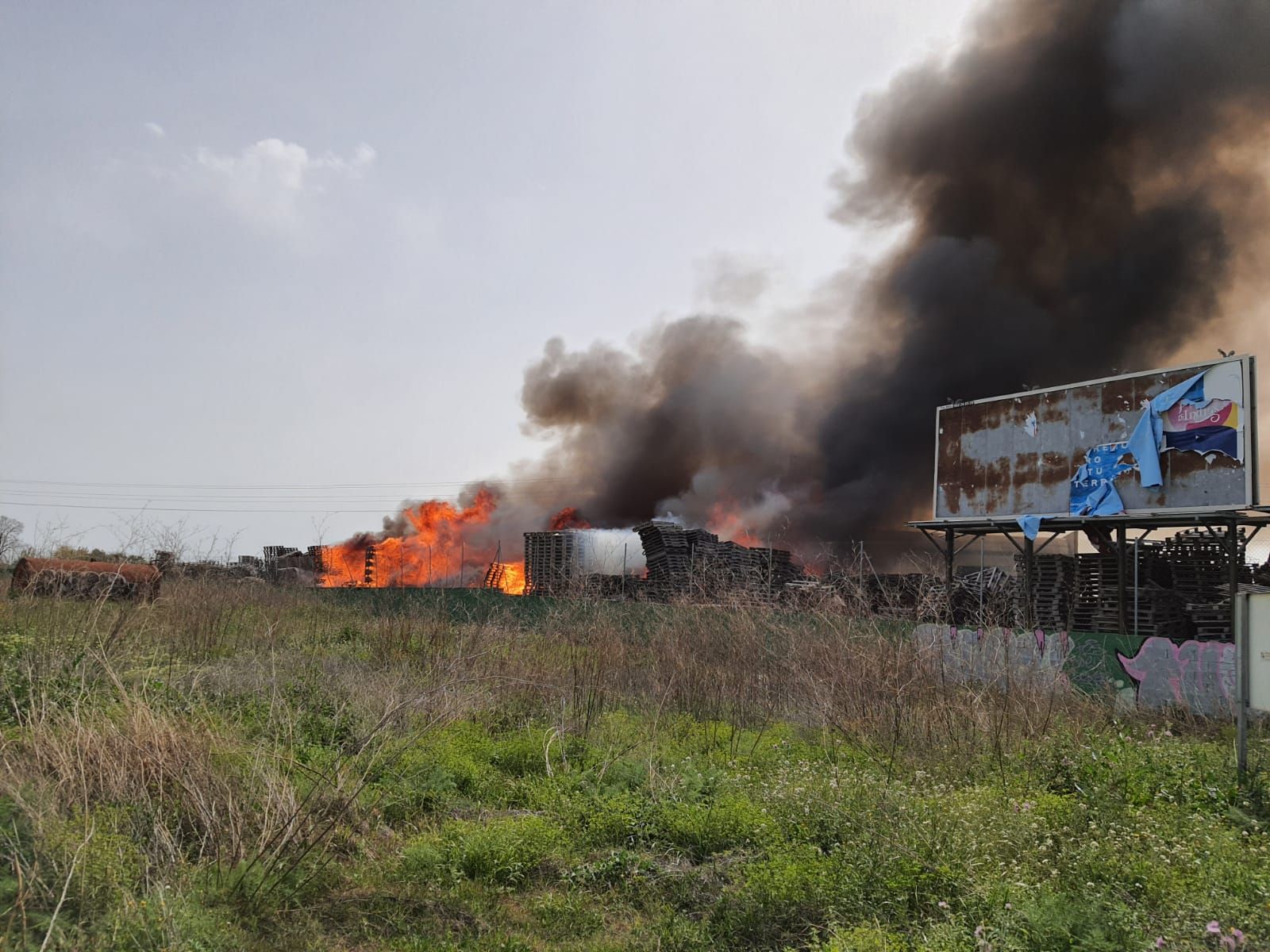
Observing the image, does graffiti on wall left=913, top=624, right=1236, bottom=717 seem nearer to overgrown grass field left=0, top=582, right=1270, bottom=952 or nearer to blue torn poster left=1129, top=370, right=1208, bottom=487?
blue torn poster left=1129, top=370, right=1208, bottom=487

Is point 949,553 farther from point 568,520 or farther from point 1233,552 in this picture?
point 568,520

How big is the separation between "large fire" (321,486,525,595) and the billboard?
1877cm

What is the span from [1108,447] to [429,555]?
2976 cm

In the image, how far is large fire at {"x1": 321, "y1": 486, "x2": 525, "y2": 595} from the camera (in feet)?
120

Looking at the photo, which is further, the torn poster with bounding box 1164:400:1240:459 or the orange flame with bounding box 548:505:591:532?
the orange flame with bounding box 548:505:591:532

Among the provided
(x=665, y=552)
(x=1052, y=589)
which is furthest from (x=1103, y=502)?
(x=665, y=552)

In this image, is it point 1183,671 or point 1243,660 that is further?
point 1183,671

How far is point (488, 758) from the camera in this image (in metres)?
8.12

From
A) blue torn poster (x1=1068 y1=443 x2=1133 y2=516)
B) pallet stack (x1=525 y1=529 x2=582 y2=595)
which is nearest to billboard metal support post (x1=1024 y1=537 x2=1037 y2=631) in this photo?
blue torn poster (x1=1068 y1=443 x2=1133 y2=516)

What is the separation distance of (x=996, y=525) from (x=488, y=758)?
64.7ft

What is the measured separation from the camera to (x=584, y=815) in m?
6.48

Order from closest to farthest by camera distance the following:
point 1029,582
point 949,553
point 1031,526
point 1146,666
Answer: point 1146,666
point 1029,582
point 1031,526
point 949,553

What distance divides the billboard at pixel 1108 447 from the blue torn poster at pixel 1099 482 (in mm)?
22

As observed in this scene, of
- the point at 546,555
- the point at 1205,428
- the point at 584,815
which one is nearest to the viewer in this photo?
the point at 584,815
